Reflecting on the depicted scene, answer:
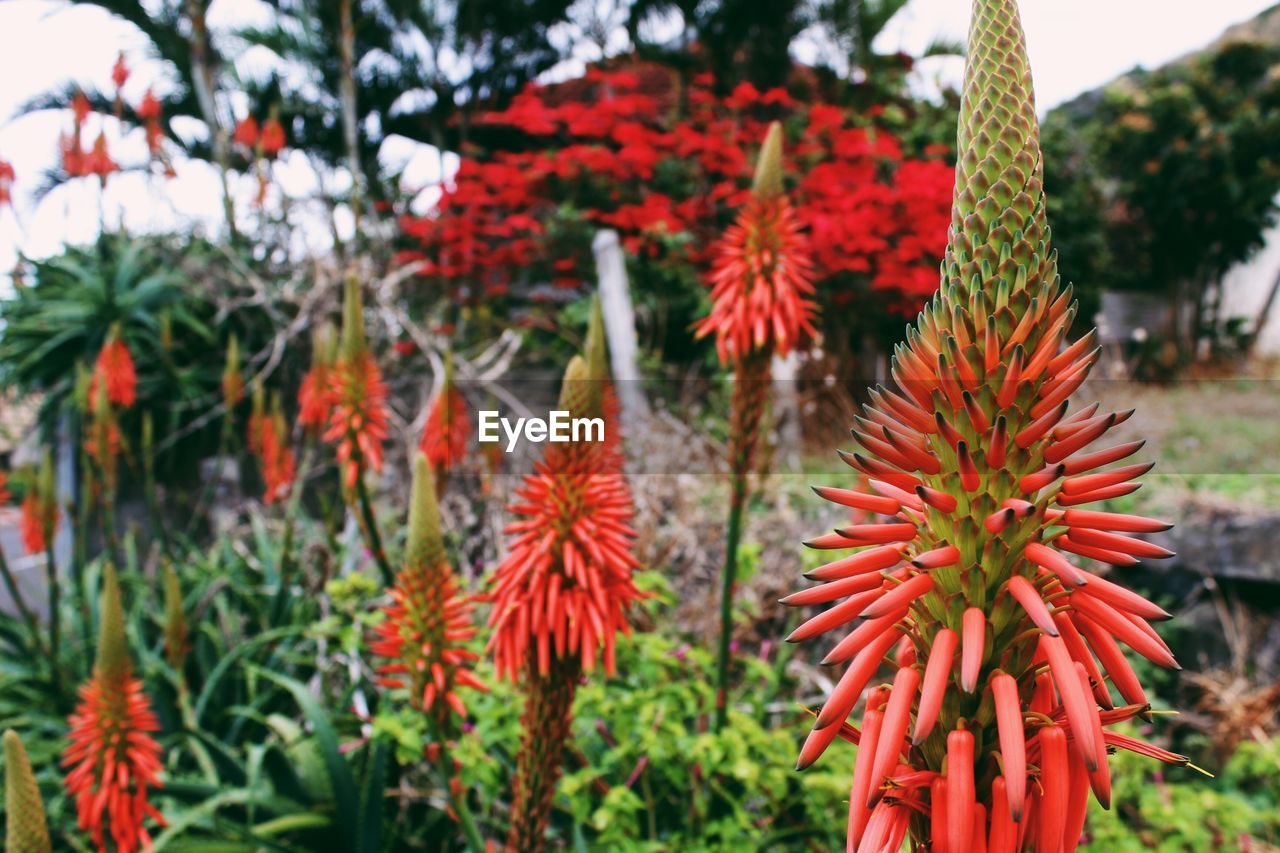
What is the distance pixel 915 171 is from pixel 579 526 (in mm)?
6024

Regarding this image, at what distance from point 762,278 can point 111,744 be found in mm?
2035

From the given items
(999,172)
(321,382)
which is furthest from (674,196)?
(999,172)

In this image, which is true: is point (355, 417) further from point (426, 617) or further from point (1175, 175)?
point (1175, 175)

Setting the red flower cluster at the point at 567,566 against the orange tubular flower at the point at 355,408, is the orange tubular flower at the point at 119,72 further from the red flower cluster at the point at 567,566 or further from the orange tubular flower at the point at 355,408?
the red flower cluster at the point at 567,566

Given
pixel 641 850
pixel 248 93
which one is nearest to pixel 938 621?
pixel 641 850

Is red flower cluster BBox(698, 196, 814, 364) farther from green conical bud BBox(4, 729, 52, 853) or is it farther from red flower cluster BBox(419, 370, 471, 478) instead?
green conical bud BBox(4, 729, 52, 853)

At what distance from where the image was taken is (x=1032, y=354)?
617mm

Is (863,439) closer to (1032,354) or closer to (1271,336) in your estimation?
(1032,354)

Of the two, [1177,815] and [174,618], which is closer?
[1177,815]

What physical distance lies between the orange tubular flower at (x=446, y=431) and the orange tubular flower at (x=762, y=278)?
95 centimetres

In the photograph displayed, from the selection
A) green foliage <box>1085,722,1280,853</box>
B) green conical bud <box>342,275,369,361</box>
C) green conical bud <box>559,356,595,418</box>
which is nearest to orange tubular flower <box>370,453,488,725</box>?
green conical bud <box>559,356,595,418</box>

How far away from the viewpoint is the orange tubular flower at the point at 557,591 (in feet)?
5.43

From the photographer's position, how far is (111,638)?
196 centimetres

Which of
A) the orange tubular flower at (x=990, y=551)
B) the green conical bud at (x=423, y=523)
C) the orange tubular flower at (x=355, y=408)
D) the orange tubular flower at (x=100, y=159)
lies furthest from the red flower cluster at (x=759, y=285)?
the orange tubular flower at (x=100, y=159)
